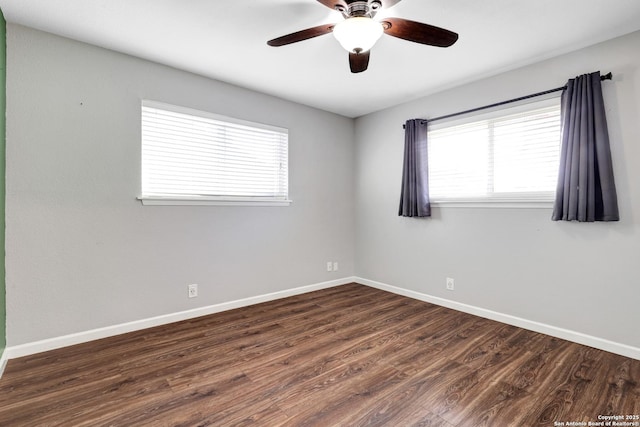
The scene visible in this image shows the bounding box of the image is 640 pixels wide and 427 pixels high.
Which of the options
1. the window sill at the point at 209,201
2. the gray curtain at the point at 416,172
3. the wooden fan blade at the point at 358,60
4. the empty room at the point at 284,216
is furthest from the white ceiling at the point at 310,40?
the window sill at the point at 209,201

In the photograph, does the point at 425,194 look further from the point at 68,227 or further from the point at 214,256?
the point at 68,227

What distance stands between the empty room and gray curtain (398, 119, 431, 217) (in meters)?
0.03

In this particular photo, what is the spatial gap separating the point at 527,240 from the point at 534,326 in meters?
0.79

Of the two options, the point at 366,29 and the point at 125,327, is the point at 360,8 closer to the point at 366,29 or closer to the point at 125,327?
the point at 366,29

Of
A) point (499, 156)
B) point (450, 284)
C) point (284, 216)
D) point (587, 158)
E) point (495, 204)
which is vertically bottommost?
point (450, 284)

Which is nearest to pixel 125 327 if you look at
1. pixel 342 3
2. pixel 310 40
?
pixel 310 40

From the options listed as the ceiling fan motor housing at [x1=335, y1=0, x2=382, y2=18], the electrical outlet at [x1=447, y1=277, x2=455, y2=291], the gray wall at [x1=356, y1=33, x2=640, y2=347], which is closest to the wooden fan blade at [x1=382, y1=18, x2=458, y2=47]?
the ceiling fan motor housing at [x1=335, y1=0, x2=382, y2=18]

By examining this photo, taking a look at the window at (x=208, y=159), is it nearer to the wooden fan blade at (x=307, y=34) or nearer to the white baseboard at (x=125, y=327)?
the white baseboard at (x=125, y=327)

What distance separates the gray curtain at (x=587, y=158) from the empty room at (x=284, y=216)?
15 millimetres

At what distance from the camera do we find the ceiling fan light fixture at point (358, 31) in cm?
172

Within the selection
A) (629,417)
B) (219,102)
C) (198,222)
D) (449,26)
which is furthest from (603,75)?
(198,222)

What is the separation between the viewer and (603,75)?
2383 mm

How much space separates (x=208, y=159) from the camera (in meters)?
3.15

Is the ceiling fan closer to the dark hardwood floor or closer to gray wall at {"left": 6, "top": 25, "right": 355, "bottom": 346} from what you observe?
gray wall at {"left": 6, "top": 25, "right": 355, "bottom": 346}
